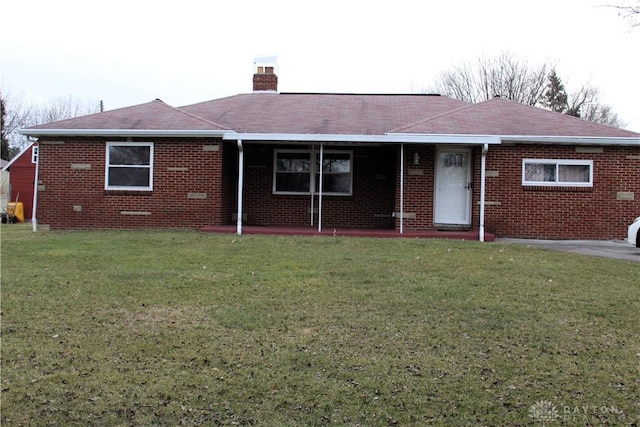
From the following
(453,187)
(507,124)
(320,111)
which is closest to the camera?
Answer: (453,187)

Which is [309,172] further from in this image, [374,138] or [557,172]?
[557,172]

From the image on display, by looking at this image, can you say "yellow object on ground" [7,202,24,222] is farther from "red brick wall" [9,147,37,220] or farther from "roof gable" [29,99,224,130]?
"roof gable" [29,99,224,130]

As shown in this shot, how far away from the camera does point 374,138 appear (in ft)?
40.5

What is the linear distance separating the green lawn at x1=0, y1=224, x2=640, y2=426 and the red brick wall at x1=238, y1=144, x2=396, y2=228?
669cm

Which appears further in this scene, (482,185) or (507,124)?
(507,124)

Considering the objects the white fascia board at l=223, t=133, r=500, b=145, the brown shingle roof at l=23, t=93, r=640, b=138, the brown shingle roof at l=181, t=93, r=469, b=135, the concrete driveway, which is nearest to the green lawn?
the concrete driveway

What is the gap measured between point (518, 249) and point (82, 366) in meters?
8.10

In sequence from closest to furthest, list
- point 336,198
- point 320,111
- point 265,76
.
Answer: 1. point 336,198
2. point 320,111
3. point 265,76

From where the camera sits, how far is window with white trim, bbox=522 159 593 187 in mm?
12789

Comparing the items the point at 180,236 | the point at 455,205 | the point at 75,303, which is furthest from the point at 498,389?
the point at 455,205

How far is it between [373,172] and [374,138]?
214cm

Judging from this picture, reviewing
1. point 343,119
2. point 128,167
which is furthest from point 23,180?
point 343,119

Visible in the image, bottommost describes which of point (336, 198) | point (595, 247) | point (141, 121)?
point (595, 247)

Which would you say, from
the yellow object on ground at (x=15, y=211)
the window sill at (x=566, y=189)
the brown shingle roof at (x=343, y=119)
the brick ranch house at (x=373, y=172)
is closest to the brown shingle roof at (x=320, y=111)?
the brown shingle roof at (x=343, y=119)
